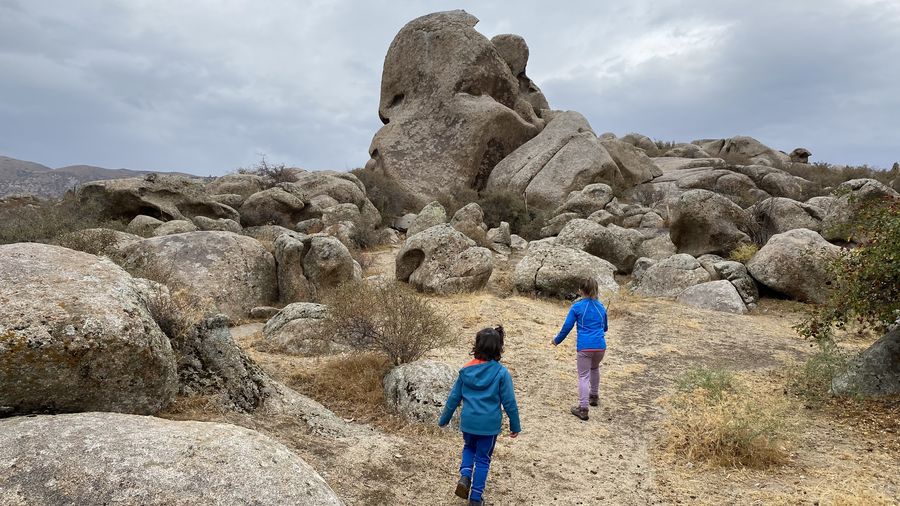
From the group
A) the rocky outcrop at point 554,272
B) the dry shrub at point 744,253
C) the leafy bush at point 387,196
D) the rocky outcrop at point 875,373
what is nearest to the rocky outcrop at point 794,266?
the dry shrub at point 744,253

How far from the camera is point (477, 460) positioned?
4.55 m

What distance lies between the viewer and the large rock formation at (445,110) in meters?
29.4

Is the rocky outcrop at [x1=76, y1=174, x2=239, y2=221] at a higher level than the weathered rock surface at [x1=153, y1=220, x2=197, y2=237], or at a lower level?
higher

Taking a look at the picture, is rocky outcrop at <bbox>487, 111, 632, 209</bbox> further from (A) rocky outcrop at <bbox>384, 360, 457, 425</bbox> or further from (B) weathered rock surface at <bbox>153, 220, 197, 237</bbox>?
(A) rocky outcrop at <bbox>384, 360, 457, 425</bbox>

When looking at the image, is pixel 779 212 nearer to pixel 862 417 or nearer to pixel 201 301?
pixel 862 417

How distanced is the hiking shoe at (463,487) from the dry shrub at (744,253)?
14.5 meters

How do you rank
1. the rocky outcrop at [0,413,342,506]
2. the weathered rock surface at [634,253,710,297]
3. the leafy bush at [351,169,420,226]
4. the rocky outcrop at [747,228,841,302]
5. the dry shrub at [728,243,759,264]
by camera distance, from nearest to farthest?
the rocky outcrop at [0,413,342,506], the rocky outcrop at [747,228,841,302], the weathered rock surface at [634,253,710,297], the dry shrub at [728,243,759,264], the leafy bush at [351,169,420,226]

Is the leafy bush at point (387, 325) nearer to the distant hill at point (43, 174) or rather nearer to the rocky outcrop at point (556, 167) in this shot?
the rocky outcrop at point (556, 167)

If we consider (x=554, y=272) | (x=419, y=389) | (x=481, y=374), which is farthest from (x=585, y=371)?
(x=554, y=272)

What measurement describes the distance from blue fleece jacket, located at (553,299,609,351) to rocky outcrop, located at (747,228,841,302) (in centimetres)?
899

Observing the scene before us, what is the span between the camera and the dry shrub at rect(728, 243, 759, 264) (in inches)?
645

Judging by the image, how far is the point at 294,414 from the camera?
5512 mm

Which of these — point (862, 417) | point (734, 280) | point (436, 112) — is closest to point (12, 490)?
point (862, 417)

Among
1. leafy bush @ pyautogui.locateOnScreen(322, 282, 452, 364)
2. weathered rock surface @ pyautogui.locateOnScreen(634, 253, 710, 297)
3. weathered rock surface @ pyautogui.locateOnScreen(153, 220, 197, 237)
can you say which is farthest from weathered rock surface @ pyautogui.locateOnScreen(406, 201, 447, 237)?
leafy bush @ pyautogui.locateOnScreen(322, 282, 452, 364)
